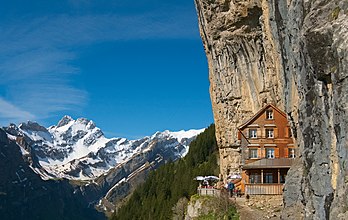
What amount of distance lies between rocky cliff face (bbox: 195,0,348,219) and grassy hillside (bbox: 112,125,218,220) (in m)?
40.7

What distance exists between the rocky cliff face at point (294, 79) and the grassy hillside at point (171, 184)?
40.7 metres

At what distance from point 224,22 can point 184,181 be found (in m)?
59.8

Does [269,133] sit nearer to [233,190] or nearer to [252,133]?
[252,133]

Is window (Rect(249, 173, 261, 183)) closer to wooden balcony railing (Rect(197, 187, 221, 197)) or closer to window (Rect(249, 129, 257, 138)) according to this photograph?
wooden balcony railing (Rect(197, 187, 221, 197))

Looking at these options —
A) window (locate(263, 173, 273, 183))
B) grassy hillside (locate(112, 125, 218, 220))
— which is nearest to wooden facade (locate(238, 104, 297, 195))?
window (locate(263, 173, 273, 183))

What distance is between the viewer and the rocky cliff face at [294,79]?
77.2ft

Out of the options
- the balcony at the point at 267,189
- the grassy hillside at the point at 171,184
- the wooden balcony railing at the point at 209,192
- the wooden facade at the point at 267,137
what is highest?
→ the grassy hillside at the point at 171,184

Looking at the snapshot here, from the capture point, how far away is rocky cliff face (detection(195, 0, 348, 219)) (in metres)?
23.5

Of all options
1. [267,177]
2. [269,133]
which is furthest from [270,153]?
[267,177]

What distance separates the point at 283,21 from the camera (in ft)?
125

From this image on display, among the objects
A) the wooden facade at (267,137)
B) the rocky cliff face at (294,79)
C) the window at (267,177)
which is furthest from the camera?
the wooden facade at (267,137)

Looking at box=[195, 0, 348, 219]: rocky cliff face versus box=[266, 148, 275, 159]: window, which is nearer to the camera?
box=[195, 0, 348, 219]: rocky cliff face

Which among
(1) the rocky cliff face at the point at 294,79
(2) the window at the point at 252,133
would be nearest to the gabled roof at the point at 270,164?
(1) the rocky cliff face at the point at 294,79

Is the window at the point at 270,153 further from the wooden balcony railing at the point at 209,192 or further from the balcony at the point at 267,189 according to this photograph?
the balcony at the point at 267,189
